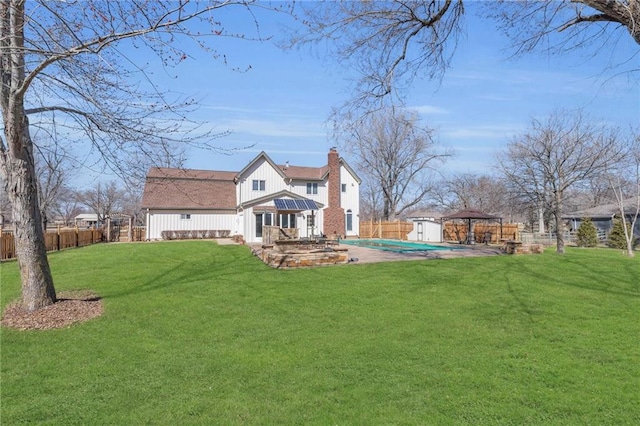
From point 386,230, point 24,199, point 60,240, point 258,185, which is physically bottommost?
→ point 60,240

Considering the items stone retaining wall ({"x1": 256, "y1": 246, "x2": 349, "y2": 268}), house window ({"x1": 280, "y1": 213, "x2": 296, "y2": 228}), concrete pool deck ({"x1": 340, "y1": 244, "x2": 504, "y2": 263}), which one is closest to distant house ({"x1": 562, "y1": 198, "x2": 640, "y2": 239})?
concrete pool deck ({"x1": 340, "y1": 244, "x2": 504, "y2": 263})

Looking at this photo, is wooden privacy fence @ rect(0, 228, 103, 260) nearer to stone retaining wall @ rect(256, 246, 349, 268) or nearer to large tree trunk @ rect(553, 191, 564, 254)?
stone retaining wall @ rect(256, 246, 349, 268)

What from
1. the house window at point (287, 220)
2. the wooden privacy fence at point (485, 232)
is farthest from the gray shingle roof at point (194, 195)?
the wooden privacy fence at point (485, 232)

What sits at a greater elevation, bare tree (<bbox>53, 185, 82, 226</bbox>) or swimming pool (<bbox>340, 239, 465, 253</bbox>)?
bare tree (<bbox>53, 185, 82, 226</bbox>)

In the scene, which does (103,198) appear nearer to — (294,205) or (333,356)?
(294,205)

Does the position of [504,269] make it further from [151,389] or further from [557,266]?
[151,389]

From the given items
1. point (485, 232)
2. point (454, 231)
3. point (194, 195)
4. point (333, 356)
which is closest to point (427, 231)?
point (454, 231)

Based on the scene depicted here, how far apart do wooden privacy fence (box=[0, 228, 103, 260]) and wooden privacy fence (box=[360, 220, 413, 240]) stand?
20.9 m

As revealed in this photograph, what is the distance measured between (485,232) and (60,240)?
81.7 feet

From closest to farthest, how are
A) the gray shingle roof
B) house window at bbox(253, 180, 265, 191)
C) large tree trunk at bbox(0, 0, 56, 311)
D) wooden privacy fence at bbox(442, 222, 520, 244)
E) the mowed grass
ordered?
the mowed grass, large tree trunk at bbox(0, 0, 56, 311), wooden privacy fence at bbox(442, 222, 520, 244), the gray shingle roof, house window at bbox(253, 180, 265, 191)

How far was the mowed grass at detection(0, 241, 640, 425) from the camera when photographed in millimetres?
3381

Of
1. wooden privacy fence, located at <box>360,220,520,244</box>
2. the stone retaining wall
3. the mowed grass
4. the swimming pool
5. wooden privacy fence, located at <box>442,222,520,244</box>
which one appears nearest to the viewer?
the mowed grass

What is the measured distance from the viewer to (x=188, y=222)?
2911 cm

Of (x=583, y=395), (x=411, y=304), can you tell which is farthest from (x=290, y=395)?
(x=411, y=304)
